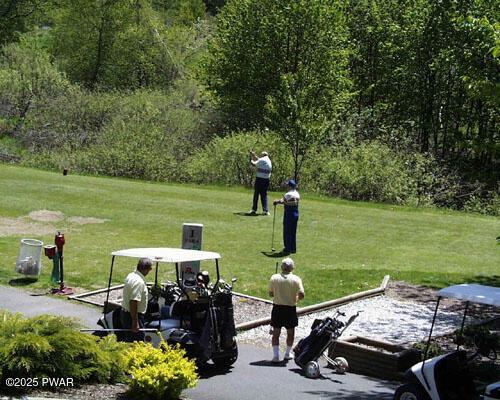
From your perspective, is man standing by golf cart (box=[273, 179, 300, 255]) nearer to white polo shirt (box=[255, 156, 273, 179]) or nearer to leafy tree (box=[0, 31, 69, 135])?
white polo shirt (box=[255, 156, 273, 179])

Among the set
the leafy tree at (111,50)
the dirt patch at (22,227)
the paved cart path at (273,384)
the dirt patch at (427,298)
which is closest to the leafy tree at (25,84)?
the leafy tree at (111,50)

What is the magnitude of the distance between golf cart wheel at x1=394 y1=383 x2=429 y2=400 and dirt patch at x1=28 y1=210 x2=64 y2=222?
47.6 ft

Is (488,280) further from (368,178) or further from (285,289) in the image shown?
(368,178)

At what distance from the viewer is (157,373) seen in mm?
9484

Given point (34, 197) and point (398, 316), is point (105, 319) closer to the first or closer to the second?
point (398, 316)

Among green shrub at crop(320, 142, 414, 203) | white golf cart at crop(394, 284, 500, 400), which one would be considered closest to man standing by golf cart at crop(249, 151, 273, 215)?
green shrub at crop(320, 142, 414, 203)

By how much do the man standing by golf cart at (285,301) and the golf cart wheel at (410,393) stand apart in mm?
2864

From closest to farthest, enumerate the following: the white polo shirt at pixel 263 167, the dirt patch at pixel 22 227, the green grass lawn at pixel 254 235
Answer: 1. the green grass lawn at pixel 254 235
2. the dirt patch at pixel 22 227
3. the white polo shirt at pixel 263 167

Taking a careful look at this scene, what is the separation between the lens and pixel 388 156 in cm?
3447

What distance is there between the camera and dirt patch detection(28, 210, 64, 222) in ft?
72.9

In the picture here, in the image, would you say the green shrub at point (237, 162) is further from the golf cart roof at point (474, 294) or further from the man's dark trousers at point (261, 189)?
the golf cart roof at point (474, 294)

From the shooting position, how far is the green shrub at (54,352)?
9344 mm

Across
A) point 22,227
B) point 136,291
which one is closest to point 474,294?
point 136,291

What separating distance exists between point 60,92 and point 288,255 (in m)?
28.1
